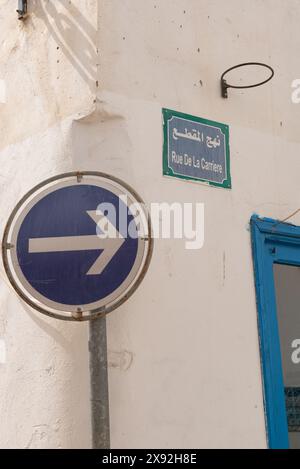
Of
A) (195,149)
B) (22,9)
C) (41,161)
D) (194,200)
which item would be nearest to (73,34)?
(22,9)

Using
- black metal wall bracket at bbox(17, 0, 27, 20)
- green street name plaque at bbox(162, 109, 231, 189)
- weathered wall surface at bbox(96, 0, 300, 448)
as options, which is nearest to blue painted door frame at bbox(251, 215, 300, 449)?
weathered wall surface at bbox(96, 0, 300, 448)

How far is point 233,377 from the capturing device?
3521 mm

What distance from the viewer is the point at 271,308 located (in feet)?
12.4

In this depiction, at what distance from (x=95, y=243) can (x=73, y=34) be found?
143 centimetres

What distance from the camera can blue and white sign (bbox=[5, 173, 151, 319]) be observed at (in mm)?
2734

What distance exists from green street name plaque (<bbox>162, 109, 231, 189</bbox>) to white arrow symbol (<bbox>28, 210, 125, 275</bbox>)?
0.83 metres

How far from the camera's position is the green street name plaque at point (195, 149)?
3629 mm

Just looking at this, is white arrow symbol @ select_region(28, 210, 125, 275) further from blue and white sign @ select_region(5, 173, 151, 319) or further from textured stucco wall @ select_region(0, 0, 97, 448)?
textured stucco wall @ select_region(0, 0, 97, 448)

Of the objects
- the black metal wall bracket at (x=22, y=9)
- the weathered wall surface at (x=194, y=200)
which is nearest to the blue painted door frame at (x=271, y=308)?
the weathered wall surface at (x=194, y=200)

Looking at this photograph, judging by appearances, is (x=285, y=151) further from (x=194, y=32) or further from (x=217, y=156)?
(x=194, y=32)

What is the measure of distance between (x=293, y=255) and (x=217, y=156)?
78cm

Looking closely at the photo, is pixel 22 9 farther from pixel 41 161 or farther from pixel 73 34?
pixel 41 161

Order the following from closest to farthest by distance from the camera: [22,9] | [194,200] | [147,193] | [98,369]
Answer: [98,369] < [147,193] < [194,200] < [22,9]
